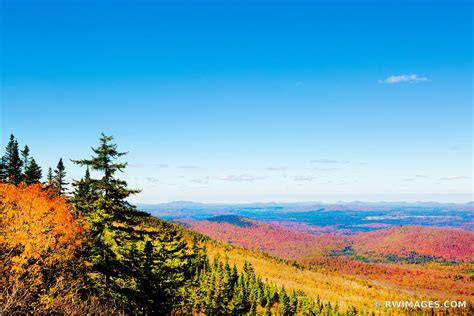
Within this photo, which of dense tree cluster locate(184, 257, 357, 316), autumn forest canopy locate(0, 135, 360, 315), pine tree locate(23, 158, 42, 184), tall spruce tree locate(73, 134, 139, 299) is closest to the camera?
autumn forest canopy locate(0, 135, 360, 315)

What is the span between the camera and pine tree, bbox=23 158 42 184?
71.7m

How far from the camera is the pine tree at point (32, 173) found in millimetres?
71688

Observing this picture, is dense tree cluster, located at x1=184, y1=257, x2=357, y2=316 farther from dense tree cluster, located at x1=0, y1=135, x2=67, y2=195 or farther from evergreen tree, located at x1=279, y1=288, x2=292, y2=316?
dense tree cluster, located at x1=0, y1=135, x2=67, y2=195

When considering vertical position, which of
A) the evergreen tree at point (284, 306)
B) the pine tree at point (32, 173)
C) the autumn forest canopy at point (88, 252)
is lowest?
the evergreen tree at point (284, 306)

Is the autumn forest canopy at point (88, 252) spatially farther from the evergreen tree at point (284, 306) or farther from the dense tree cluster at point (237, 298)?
the evergreen tree at point (284, 306)

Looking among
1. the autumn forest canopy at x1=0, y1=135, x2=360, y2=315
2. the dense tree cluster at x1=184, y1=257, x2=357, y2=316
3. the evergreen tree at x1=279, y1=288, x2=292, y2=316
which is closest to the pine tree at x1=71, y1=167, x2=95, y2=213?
the autumn forest canopy at x1=0, y1=135, x2=360, y2=315

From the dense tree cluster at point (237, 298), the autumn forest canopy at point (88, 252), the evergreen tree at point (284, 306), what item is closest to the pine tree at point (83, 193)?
the autumn forest canopy at point (88, 252)

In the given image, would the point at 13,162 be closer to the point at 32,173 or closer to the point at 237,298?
the point at 32,173

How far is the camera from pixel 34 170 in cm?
7406

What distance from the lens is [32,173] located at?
2881 inches

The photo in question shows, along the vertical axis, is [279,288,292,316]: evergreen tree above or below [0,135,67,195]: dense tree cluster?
below

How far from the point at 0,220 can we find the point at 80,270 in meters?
7.67

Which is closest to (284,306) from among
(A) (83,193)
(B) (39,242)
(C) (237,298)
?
(C) (237,298)

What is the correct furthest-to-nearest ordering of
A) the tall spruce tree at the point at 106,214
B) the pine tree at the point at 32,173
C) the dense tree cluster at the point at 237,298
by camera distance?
the pine tree at the point at 32,173, the dense tree cluster at the point at 237,298, the tall spruce tree at the point at 106,214
